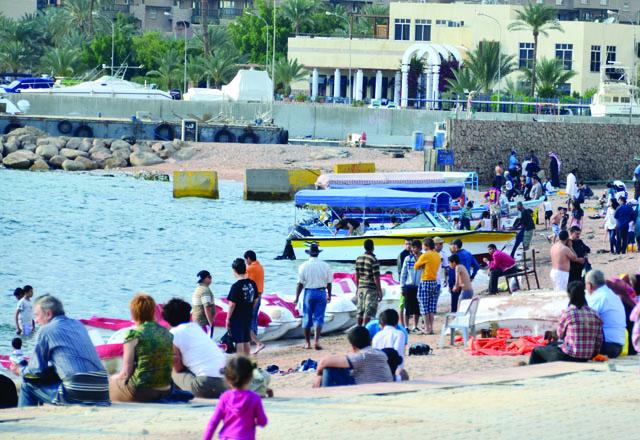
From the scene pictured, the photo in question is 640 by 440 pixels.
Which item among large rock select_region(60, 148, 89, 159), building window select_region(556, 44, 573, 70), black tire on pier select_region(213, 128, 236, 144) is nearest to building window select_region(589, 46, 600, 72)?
building window select_region(556, 44, 573, 70)

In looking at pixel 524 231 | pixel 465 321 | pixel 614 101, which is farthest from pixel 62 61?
pixel 465 321

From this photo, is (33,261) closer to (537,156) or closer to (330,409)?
(537,156)

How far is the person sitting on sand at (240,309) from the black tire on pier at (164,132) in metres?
57.5

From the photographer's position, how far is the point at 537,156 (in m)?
55.0

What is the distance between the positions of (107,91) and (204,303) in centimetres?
6628

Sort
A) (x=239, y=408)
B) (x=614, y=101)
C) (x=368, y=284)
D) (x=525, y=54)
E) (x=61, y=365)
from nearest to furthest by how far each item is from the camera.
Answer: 1. (x=239, y=408)
2. (x=61, y=365)
3. (x=368, y=284)
4. (x=614, y=101)
5. (x=525, y=54)

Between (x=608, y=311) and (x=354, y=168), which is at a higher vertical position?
(x=608, y=311)

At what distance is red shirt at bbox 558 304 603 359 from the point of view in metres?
14.5

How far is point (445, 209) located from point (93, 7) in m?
85.4

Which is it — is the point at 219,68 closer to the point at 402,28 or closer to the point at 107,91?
the point at 402,28

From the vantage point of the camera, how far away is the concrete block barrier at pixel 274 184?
56.4 meters

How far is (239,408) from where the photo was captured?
909 centimetres

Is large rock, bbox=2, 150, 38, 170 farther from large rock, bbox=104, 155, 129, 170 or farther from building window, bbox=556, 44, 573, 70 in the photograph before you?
building window, bbox=556, 44, 573, 70

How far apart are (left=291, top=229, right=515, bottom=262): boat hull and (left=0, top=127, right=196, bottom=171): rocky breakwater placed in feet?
116
